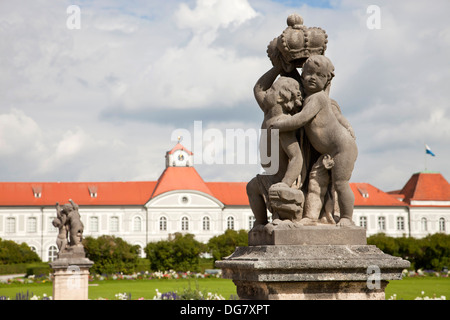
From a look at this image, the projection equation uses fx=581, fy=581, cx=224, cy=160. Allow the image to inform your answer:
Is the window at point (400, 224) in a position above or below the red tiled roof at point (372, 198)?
below

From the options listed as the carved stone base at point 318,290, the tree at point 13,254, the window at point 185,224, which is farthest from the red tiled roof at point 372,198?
the carved stone base at point 318,290

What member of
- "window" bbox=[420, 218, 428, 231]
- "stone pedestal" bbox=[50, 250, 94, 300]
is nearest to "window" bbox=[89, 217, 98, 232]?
"window" bbox=[420, 218, 428, 231]

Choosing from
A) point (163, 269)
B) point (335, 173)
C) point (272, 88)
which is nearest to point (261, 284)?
point (335, 173)

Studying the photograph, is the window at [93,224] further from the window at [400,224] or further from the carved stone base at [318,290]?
the carved stone base at [318,290]

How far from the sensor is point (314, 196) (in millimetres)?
4363

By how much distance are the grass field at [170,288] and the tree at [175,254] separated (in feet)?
24.4

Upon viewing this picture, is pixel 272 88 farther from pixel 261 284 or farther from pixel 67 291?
pixel 67 291

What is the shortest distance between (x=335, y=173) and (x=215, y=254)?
38220 mm

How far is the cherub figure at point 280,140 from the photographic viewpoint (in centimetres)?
434

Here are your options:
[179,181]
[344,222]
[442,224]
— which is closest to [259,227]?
[344,222]

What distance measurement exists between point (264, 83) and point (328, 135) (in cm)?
69

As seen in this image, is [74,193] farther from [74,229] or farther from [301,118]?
[301,118]

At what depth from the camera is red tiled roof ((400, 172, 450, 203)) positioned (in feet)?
221

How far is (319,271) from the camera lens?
13.0 ft
